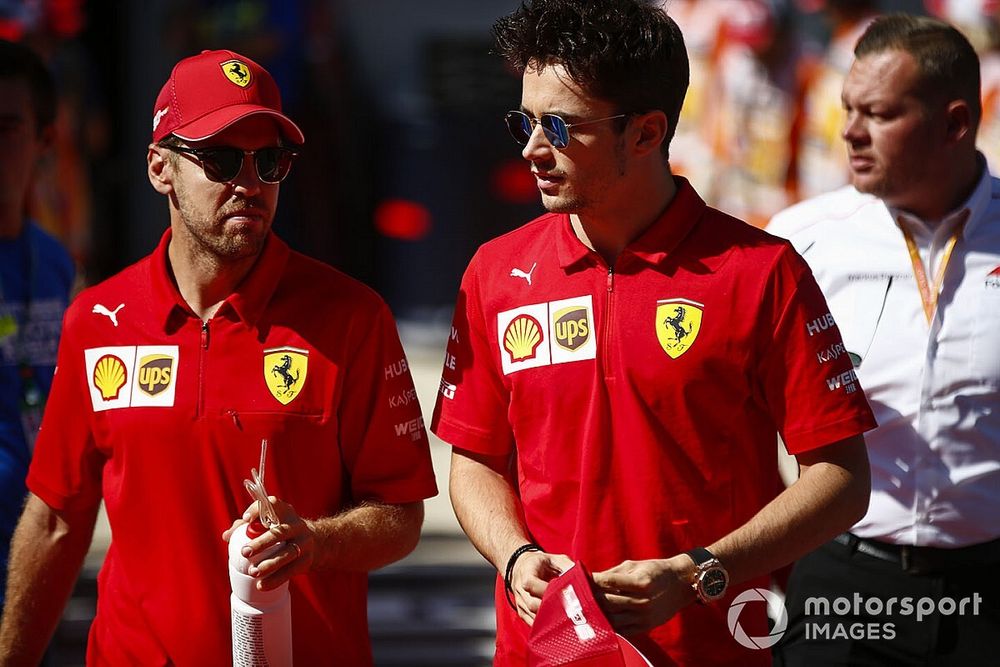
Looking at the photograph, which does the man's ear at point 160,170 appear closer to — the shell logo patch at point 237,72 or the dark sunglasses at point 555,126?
the shell logo patch at point 237,72

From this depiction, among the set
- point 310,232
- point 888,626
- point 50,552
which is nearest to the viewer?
point 50,552

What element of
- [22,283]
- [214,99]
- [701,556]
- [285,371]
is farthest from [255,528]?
[22,283]

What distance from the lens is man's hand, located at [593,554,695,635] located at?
116 inches

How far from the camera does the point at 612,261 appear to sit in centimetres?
331

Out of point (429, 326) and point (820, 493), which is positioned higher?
point (820, 493)

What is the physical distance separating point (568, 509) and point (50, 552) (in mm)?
1173

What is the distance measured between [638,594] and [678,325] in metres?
0.57

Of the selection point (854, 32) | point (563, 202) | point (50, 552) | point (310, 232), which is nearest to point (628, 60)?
point (563, 202)

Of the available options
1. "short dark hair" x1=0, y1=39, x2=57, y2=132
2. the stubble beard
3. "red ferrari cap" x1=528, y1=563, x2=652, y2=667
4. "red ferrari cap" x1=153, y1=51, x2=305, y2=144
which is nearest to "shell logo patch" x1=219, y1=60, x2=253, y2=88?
"red ferrari cap" x1=153, y1=51, x2=305, y2=144

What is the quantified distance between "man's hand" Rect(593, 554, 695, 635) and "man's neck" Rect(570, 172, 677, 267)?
0.69 meters

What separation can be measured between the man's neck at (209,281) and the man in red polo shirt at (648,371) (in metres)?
0.62

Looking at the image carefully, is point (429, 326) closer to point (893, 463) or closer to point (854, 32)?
point (854, 32)

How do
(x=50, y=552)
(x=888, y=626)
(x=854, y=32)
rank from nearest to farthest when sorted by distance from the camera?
(x=50, y=552), (x=888, y=626), (x=854, y=32)

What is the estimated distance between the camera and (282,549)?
9.89ft
